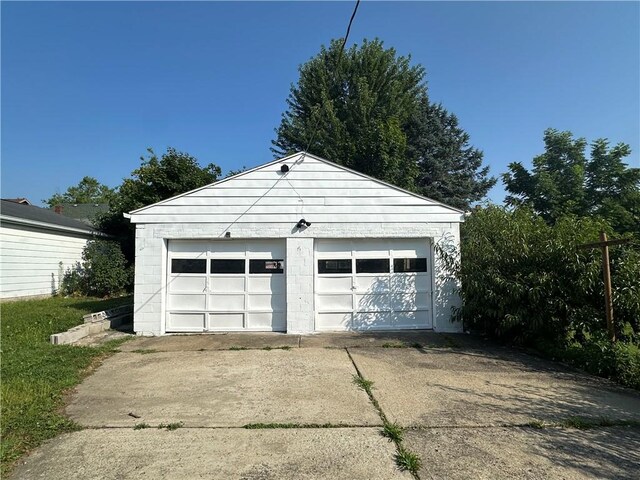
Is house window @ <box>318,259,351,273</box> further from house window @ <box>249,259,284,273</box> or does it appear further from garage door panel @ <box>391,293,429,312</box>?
garage door panel @ <box>391,293,429,312</box>

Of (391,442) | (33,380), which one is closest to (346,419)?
(391,442)

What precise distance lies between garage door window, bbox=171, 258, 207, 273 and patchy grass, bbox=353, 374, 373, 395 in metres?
4.77

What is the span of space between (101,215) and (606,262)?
18304mm

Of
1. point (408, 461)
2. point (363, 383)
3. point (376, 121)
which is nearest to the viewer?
point (408, 461)

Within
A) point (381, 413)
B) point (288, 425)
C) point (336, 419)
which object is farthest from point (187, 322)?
point (381, 413)

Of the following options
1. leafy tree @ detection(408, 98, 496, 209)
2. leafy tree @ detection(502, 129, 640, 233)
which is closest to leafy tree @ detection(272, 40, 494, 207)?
leafy tree @ detection(408, 98, 496, 209)

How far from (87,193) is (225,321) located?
2101 inches

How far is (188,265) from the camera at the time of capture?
343 inches

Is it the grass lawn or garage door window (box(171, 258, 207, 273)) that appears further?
garage door window (box(171, 258, 207, 273))

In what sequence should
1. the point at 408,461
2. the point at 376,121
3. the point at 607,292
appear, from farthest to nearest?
the point at 376,121, the point at 607,292, the point at 408,461

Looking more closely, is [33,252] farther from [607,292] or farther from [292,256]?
[607,292]

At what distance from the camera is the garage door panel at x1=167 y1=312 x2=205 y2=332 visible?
28.2ft

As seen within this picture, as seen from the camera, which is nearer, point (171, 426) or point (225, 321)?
point (171, 426)

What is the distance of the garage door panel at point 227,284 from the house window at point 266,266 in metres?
0.36
